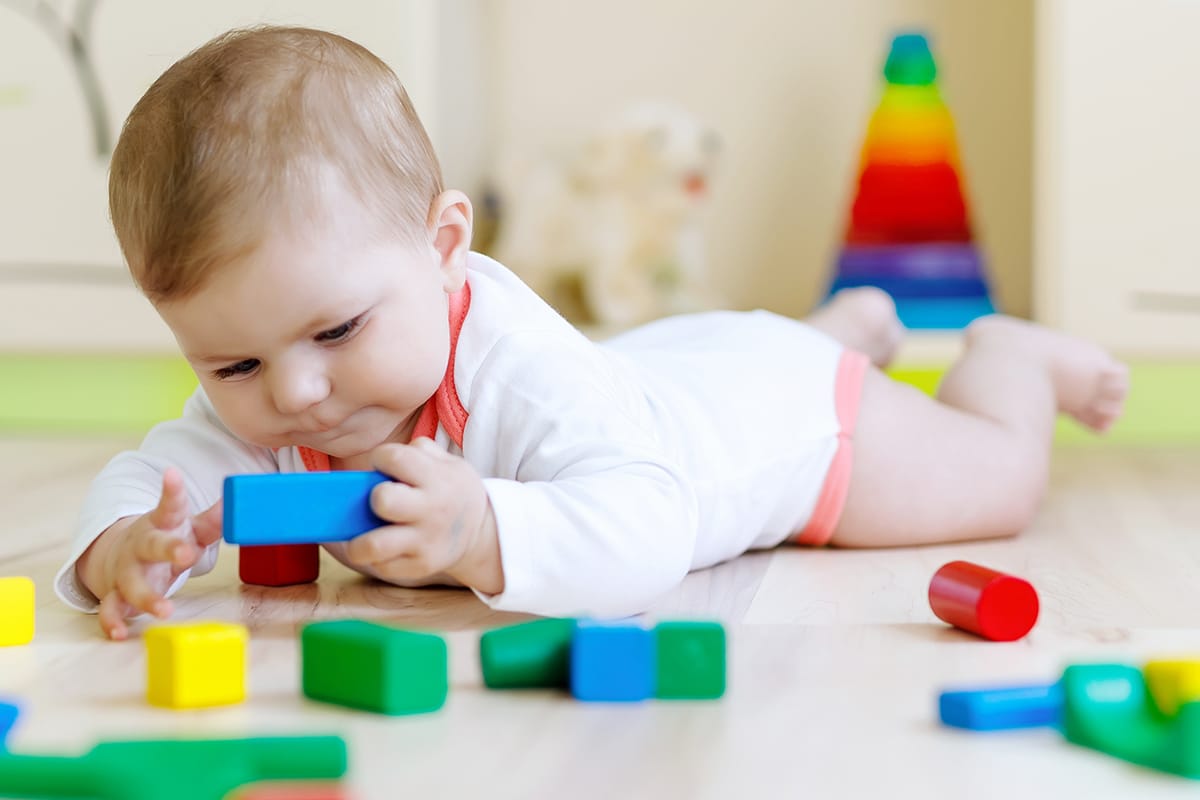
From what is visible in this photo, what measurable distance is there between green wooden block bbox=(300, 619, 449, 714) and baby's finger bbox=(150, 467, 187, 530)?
167 mm

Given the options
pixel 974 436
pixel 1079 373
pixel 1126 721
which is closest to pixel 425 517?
pixel 1126 721

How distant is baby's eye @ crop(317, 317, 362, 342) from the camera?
849 millimetres

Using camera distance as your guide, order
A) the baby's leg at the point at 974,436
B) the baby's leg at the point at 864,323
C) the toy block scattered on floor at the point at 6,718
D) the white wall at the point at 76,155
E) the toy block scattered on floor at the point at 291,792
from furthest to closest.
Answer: the white wall at the point at 76,155 < the baby's leg at the point at 864,323 < the baby's leg at the point at 974,436 < the toy block scattered on floor at the point at 6,718 < the toy block scattered on floor at the point at 291,792

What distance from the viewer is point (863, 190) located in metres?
1.93

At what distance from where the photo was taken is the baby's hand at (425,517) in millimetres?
767

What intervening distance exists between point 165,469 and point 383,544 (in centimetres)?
28

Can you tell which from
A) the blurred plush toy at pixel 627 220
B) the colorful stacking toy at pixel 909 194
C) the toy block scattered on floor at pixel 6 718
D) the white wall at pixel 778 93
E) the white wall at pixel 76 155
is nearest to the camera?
the toy block scattered on floor at pixel 6 718

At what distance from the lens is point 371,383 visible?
86 cm

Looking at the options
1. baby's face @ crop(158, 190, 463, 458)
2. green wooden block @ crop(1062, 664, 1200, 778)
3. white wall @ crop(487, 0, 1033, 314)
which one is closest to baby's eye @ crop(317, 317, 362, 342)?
baby's face @ crop(158, 190, 463, 458)

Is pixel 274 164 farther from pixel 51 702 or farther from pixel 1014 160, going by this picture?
pixel 1014 160

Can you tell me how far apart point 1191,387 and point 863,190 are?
469 millimetres

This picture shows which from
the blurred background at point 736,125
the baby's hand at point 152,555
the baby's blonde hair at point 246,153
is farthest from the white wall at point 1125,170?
the baby's hand at point 152,555

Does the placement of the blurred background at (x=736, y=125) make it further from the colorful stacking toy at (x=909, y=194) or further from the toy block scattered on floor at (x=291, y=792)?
the toy block scattered on floor at (x=291, y=792)

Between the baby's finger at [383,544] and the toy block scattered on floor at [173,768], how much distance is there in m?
0.20
